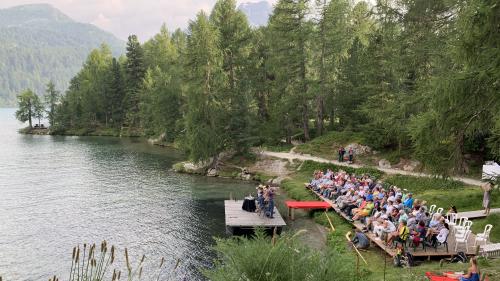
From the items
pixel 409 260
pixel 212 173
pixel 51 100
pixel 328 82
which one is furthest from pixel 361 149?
pixel 51 100

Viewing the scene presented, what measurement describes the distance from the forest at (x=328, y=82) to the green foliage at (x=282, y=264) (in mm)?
7114

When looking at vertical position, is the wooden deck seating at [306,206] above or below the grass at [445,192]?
below

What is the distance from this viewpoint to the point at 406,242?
18.3m

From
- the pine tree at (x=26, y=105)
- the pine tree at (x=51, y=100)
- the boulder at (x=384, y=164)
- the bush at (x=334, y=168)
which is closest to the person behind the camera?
the bush at (x=334, y=168)

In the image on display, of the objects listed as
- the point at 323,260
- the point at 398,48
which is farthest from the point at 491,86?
the point at 398,48

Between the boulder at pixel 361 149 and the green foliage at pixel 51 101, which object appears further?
the green foliage at pixel 51 101

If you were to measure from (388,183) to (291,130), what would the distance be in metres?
19.6

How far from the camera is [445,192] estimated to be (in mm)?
27047

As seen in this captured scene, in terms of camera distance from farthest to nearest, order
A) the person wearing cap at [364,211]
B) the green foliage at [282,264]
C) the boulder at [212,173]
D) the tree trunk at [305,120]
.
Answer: the tree trunk at [305,120], the boulder at [212,173], the person wearing cap at [364,211], the green foliage at [282,264]

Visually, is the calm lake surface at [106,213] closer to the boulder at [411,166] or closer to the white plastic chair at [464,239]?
the white plastic chair at [464,239]

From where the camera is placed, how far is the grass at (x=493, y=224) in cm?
1845

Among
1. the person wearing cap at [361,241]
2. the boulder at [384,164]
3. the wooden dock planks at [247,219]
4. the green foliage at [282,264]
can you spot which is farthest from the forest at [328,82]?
the wooden dock planks at [247,219]

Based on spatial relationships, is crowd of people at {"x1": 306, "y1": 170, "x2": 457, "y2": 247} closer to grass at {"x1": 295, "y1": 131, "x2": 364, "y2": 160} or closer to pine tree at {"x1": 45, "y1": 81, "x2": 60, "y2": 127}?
grass at {"x1": 295, "y1": 131, "x2": 364, "y2": 160}

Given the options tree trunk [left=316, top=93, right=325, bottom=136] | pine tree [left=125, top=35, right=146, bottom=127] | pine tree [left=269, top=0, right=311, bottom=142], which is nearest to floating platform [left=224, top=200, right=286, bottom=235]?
pine tree [left=269, top=0, right=311, bottom=142]
